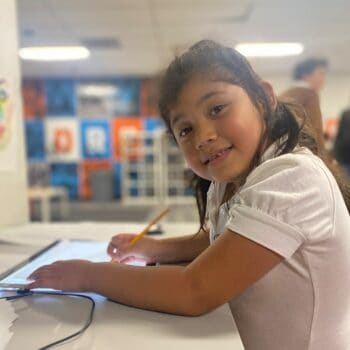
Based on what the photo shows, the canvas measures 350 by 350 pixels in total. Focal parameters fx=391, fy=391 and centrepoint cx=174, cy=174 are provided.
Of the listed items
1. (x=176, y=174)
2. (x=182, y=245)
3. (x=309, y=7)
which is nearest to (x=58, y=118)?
(x=176, y=174)

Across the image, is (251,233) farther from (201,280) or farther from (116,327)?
(116,327)

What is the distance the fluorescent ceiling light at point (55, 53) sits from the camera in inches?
169

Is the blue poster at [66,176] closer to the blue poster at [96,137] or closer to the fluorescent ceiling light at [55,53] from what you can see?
the blue poster at [96,137]

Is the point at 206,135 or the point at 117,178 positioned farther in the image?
the point at 117,178

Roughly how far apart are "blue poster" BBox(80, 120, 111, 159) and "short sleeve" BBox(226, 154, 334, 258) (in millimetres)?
5984

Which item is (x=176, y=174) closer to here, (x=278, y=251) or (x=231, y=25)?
(x=231, y=25)

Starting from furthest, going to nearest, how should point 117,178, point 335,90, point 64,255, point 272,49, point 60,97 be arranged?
point 117,178, point 60,97, point 335,90, point 272,49, point 64,255

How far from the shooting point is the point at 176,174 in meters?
5.57

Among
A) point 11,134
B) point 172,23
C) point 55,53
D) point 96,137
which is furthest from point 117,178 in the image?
point 11,134

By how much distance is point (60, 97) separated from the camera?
6293 mm

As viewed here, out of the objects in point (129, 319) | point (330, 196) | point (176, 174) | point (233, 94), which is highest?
point (233, 94)

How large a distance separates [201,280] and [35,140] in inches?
247

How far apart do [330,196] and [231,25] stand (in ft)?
11.0

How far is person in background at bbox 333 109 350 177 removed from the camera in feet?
8.56
